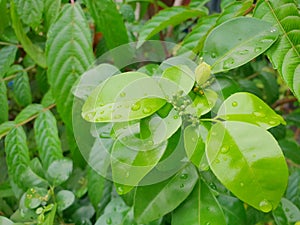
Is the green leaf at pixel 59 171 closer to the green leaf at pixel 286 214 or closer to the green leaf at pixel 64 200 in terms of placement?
the green leaf at pixel 64 200

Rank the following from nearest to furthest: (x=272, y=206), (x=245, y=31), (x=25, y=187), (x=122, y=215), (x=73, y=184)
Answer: (x=272, y=206), (x=245, y=31), (x=122, y=215), (x=25, y=187), (x=73, y=184)

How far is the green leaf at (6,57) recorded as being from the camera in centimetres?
85

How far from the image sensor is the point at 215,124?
0.41m

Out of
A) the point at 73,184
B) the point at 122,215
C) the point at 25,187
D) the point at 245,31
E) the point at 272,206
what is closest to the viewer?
the point at 272,206

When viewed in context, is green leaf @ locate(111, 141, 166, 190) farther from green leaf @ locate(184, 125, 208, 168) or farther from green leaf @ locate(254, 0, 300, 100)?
green leaf @ locate(254, 0, 300, 100)

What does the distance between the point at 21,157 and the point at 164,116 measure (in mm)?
387

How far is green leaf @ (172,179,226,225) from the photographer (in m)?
0.47

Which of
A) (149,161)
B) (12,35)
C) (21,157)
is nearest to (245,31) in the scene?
(149,161)

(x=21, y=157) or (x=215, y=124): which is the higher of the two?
(x=215, y=124)

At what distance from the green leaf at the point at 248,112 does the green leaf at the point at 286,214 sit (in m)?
0.23

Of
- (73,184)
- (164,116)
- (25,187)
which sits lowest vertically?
(73,184)

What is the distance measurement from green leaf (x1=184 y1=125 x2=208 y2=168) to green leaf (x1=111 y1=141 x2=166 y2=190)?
3 centimetres

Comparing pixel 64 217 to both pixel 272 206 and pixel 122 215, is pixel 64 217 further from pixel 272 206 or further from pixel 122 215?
pixel 272 206

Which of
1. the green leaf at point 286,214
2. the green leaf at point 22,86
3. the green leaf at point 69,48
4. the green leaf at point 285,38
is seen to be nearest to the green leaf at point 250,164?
the green leaf at point 285,38
